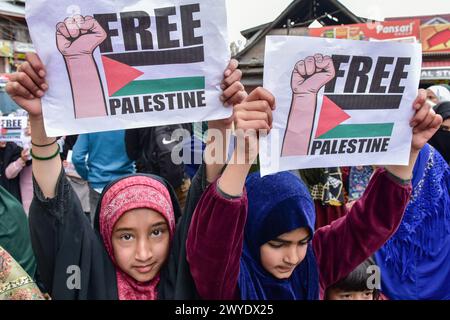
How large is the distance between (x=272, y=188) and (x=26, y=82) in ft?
2.88

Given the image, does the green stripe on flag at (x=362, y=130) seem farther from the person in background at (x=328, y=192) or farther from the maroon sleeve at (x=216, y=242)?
the person in background at (x=328, y=192)

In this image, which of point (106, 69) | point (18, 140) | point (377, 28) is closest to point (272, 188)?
point (106, 69)

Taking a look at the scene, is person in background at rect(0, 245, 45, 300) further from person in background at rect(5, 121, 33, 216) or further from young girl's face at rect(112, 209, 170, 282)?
person in background at rect(5, 121, 33, 216)

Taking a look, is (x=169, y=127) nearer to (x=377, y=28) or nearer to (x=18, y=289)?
(x=18, y=289)

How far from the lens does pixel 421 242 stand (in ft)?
8.63

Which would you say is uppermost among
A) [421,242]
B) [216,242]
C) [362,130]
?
[362,130]

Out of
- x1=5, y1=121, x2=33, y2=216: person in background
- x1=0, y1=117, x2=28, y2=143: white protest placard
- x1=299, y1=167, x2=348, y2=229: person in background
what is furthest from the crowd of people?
x1=5, y1=121, x2=33, y2=216: person in background

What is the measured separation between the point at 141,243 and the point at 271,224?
452 mm

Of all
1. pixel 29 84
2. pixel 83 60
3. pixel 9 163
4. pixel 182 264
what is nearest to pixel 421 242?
pixel 182 264

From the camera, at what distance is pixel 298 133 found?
5.20 ft

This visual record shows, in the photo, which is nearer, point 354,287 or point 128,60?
point 128,60

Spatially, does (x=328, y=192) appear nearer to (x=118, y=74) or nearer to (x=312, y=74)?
(x=312, y=74)

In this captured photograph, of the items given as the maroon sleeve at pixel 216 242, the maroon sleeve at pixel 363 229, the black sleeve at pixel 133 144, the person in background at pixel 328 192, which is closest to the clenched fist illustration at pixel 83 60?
the maroon sleeve at pixel 216 242

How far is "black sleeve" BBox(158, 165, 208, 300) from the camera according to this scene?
155 centimetres
